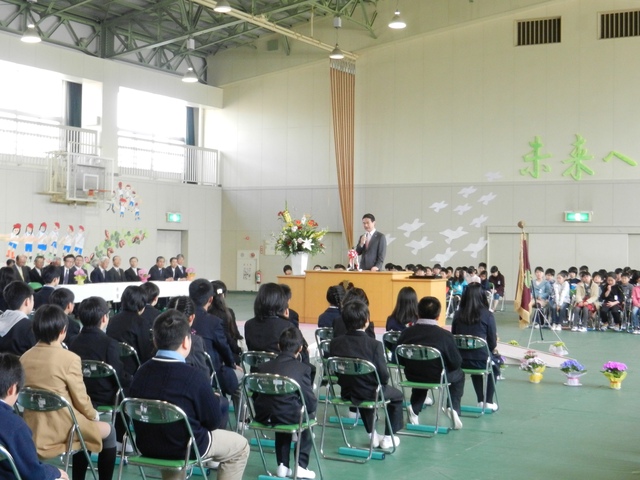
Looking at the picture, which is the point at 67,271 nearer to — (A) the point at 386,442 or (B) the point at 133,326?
(B) the point at 133,326

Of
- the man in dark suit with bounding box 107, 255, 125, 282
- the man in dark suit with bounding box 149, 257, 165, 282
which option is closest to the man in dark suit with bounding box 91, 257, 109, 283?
the man in dark suit with bounding box 107, 255, 125, 282

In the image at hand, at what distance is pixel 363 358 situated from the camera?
5691mm

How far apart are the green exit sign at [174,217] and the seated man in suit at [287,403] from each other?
17209 millimetres

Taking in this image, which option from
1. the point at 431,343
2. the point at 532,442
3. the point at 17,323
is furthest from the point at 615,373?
the point at 17,323

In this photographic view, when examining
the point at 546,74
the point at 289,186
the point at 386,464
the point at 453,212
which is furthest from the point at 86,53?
the point at 386,464

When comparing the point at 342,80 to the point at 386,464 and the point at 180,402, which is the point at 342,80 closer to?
the point at 386,464

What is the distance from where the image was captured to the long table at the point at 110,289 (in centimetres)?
1352

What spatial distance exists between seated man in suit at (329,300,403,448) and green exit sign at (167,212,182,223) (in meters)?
16.6

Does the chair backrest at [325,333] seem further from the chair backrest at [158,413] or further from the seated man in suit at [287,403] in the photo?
the chair backrest at [158,413]

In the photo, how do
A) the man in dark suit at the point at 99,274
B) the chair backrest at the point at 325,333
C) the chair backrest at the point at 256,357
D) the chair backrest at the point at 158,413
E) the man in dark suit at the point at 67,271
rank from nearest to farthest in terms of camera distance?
1. the chair backrest at the point at 158,413
2. the chair backrest at the point at 256,357
3. the chair backrest at the point at 325,333
4. the man in dark suit at the point at 67,271
5. the man in dark suit at the point at 99,274

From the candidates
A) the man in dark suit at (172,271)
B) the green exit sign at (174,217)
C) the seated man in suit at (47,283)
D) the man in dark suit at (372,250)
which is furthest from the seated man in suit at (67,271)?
the seated man in suit at (47,283)

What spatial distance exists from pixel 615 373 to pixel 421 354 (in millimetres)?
3434

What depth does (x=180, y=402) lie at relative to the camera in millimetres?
3953

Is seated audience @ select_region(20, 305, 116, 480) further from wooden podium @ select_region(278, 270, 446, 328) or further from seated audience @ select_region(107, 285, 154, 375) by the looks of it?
wooden podium @ select_region(278, 270, 446, 328)
